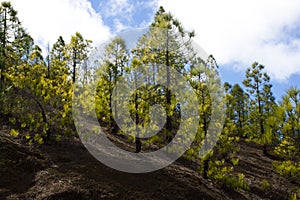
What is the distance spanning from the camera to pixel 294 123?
6.17 m

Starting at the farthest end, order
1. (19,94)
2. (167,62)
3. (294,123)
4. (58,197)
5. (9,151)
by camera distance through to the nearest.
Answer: (167,62), (19,94), (9,151), (58,197), (294,123)

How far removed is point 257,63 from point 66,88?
15906mm

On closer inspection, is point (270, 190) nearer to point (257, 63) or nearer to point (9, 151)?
point (9, 151)

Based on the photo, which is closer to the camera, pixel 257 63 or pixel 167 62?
pixel 167 62

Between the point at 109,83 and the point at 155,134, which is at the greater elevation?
the point at 109,83

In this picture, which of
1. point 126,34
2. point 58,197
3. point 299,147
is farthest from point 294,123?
point 126,34

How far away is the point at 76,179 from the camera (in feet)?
24.5

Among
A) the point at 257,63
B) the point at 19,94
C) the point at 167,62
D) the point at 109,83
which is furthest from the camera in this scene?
the point at 257,63

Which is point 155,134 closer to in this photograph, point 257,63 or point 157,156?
point 157,156

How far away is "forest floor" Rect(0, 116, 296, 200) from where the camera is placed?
694cm

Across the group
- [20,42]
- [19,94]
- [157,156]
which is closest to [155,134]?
[157,156]

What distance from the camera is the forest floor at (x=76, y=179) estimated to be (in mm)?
6938

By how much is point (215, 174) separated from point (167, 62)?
470 cm

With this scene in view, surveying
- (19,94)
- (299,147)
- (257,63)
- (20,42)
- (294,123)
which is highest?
(257,63)
